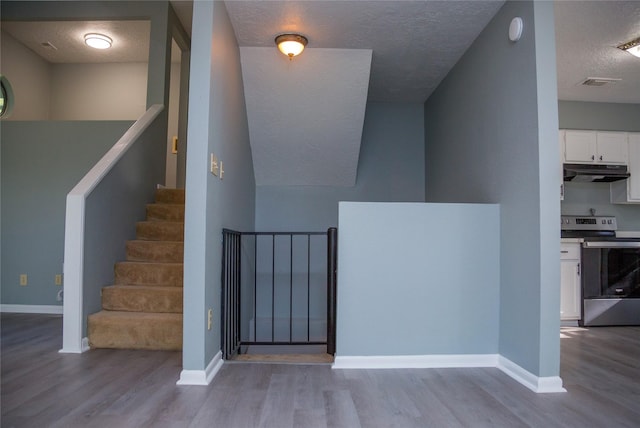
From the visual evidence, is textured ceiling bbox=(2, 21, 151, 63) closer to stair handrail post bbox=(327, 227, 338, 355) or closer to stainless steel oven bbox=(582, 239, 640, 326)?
stair handrail post bbox=(327, 227, 338, 355)

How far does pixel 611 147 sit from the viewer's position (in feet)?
14.8

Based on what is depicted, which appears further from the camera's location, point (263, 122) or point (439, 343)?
point (263, 122)

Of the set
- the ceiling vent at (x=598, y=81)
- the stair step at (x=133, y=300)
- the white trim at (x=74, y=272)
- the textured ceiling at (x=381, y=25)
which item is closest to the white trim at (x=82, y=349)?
the white trim at (x=74, y=272)

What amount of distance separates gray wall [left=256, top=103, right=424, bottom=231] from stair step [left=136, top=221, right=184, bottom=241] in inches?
45.8

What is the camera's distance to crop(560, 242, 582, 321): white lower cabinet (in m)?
4.03

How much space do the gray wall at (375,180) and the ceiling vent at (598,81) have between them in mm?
1694

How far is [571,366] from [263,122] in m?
3.20

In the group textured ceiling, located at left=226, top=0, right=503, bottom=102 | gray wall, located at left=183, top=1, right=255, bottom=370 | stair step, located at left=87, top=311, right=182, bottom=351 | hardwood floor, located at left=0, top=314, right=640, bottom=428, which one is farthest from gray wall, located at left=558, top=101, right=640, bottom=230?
stair step, located at left=87, top=311, right=182, bottom=351

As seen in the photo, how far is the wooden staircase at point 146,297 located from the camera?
2.88 metres

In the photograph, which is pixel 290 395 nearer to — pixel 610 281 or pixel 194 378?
pixel 194 378

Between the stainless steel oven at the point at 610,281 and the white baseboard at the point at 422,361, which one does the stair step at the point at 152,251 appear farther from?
the stainless steel oven at the point at 610,281

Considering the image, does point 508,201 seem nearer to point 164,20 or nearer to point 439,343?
point 439,343

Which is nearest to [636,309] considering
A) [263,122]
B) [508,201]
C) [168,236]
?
[508,201]

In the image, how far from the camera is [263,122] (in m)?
3.87
